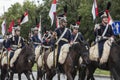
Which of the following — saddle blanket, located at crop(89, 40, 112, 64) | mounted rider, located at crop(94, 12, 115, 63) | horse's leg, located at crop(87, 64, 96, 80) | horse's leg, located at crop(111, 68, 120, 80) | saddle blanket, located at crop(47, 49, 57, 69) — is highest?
mounted rider, located at crop(94, 12, 115, 63)

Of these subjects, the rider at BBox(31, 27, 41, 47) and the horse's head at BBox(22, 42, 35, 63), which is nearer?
the horse's head at BBox(22, 42, 35, 63)

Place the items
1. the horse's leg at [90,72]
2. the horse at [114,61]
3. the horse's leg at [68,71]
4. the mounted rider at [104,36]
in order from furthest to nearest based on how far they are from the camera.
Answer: the horse's leg at [90,72] < the mounted rider at [104,36] < the horse's leg at [68,71] < the horse at [114,61]

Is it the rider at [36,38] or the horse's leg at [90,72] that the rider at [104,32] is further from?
the rider at [36,38]

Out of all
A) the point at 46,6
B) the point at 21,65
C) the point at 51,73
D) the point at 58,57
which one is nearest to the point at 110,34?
the point at 58,57

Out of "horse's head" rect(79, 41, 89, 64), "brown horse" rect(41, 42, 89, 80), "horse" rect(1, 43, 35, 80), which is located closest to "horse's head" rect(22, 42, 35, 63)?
"horse" rect(1, 43, 35, 80)

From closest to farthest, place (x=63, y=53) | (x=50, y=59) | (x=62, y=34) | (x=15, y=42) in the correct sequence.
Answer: (x=63, y=53) < (x=62, y=34) < (x=50, y=59) < (x=15, y=42)

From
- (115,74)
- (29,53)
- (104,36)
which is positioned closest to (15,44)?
(29,53)

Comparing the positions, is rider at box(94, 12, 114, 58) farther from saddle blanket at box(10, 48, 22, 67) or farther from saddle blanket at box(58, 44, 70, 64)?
saddle blanket at box(10, 48, 22, 67)

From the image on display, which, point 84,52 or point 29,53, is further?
point 29,53

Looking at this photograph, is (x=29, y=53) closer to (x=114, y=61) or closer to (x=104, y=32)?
(x=104, y=32)

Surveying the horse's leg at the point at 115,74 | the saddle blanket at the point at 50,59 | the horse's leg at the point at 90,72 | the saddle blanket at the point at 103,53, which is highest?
the saddle blanket at the point at 103,53

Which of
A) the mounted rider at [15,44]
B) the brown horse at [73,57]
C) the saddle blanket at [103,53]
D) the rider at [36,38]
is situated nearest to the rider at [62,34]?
the brown horse at [73,57]

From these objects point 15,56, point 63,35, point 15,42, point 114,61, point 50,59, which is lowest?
point 15,56

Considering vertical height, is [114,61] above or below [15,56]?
above
